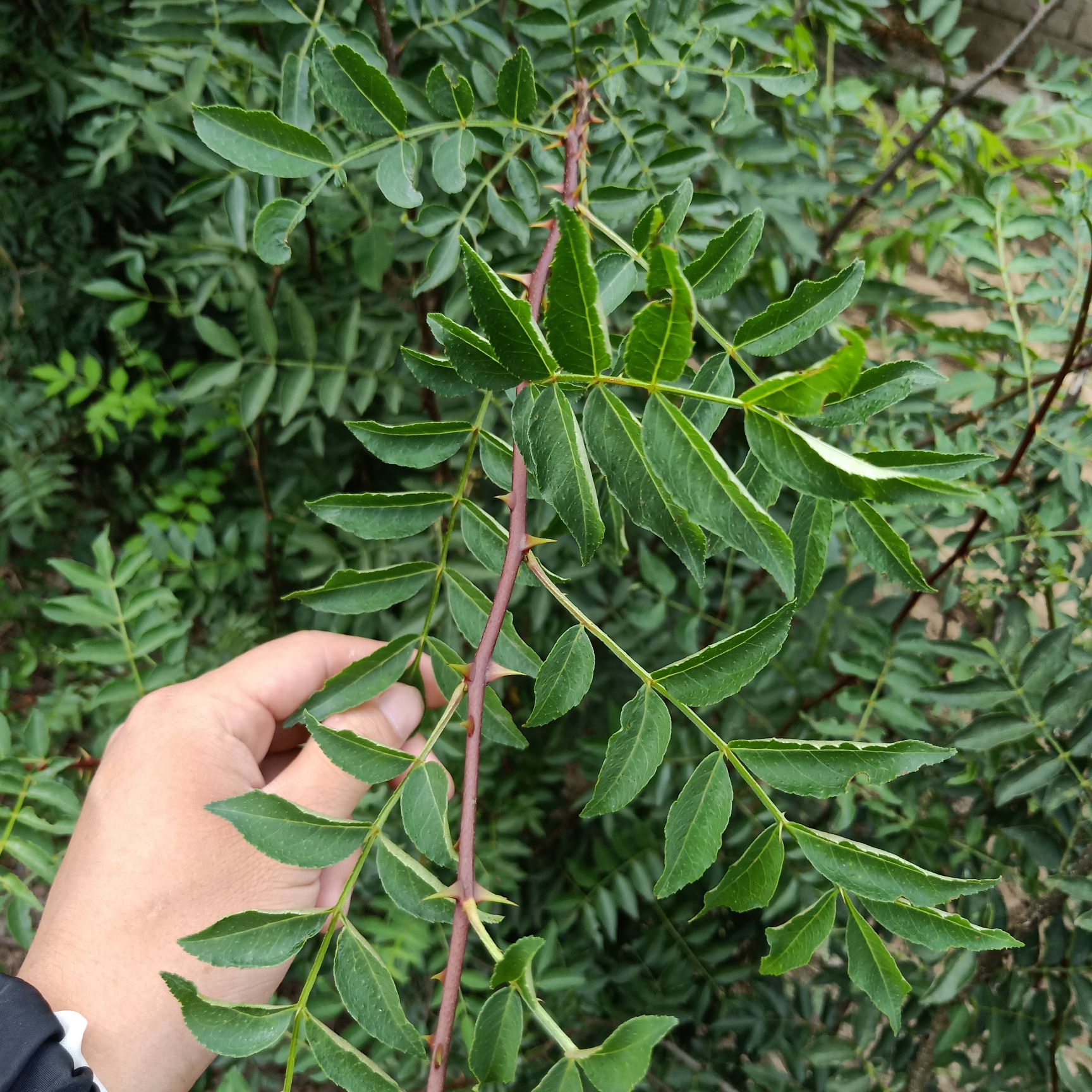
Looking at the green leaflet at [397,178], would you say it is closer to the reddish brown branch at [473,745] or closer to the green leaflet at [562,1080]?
the reddish brown branch at [473,745]

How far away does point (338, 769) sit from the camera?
83cm

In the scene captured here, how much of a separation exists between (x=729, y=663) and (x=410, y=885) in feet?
0.78

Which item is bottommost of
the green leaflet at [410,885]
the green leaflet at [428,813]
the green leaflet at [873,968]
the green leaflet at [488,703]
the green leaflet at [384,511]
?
the green leaflet at [488,703]

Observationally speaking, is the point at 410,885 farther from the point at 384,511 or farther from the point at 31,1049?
the point at 31,1049

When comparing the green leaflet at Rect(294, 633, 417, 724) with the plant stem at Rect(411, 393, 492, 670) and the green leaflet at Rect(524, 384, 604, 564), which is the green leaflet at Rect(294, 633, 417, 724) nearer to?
the plant stem at Rect(411, 393, 492, 670)

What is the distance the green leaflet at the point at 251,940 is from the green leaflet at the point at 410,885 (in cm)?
4

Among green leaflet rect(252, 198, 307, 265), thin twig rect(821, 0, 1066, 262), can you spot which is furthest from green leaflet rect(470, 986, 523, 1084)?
thin twig rect(821, 0, 1066, 262)

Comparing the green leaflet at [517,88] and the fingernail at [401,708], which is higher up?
the green leaflet at [517,88]

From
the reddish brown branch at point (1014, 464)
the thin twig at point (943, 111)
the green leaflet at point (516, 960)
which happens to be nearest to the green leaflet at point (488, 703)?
the green leaflet at point (516, 960)

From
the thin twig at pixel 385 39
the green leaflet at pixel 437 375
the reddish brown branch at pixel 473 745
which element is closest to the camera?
the reddish brown branch at pixel 473 745

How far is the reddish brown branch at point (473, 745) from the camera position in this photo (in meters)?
0.45

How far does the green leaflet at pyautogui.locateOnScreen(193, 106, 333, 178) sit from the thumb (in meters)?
0.45

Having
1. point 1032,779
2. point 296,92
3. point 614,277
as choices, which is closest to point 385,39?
point 296,92

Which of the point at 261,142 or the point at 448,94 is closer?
the point at 261,142
